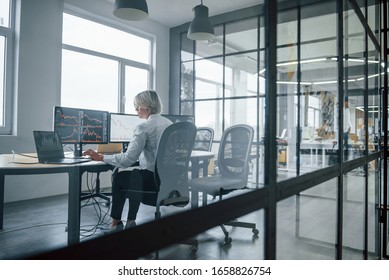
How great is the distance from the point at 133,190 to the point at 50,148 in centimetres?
71

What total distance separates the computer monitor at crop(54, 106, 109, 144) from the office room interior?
1.64 feet

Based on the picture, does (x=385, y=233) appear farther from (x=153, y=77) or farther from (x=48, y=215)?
(x=153, y=77)

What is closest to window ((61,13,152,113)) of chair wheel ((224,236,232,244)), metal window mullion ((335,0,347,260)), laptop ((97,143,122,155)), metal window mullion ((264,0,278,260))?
laptop ((97,143,122,155))

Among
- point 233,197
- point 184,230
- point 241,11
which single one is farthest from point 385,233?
point 241,11

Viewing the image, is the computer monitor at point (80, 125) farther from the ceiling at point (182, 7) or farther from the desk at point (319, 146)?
the ceiling at point (182, 7)

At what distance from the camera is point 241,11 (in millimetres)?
5297

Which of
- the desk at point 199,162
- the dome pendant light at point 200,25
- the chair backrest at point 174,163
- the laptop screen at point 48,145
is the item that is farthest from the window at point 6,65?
the chair backrest at point 174,163

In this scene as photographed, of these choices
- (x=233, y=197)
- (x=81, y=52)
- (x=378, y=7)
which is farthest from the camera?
(x=81, y=52)

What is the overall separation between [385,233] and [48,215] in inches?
129

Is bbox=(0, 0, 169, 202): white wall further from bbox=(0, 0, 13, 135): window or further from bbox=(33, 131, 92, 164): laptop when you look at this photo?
bbox=(33, 131, 92, 164): laptop

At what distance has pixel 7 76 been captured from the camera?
3881 millimetres

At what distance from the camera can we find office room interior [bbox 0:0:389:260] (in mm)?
869

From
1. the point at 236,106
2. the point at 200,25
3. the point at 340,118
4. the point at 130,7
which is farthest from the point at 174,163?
the point at 200,25

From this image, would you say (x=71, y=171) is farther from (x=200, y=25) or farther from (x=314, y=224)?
(x=200, y=25)
